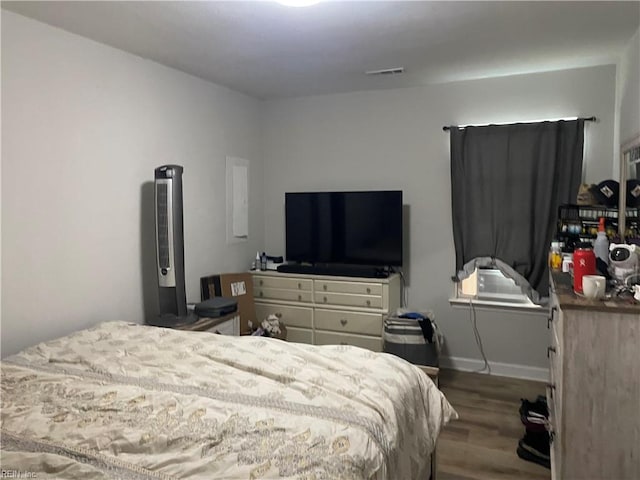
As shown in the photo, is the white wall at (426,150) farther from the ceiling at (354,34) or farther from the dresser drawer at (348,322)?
the dresser drawer at (348,322)

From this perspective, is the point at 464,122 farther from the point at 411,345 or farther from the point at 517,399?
the point at 517,399

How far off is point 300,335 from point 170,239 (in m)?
1.66

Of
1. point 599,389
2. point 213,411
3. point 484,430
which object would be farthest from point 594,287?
point 213,411

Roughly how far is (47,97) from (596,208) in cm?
348

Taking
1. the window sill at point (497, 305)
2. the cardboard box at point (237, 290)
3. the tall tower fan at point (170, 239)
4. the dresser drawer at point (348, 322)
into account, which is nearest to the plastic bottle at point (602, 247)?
the window sill at point (497, 305)

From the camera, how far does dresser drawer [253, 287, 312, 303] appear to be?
4.18 metres

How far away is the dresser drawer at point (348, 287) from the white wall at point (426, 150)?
0.52 metres

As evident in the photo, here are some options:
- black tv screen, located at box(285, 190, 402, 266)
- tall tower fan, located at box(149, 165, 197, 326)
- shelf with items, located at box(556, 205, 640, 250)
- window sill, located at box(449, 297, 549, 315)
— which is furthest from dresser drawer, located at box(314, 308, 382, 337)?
shelf with items, located at box(556, 205, 640, 250)

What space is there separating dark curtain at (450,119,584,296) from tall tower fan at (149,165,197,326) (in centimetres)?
230

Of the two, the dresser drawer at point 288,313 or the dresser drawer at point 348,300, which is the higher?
the dresser drawer at point 348,300

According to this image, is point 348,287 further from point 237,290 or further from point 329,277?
point 237,290

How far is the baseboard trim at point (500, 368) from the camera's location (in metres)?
3.87

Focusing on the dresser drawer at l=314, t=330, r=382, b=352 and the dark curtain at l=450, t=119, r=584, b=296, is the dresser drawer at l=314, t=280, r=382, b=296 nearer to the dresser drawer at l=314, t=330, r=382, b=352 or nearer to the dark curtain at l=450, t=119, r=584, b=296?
the dresser drawer at l=314, t=330, r=382, b=352

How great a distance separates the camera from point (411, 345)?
3613 mm
